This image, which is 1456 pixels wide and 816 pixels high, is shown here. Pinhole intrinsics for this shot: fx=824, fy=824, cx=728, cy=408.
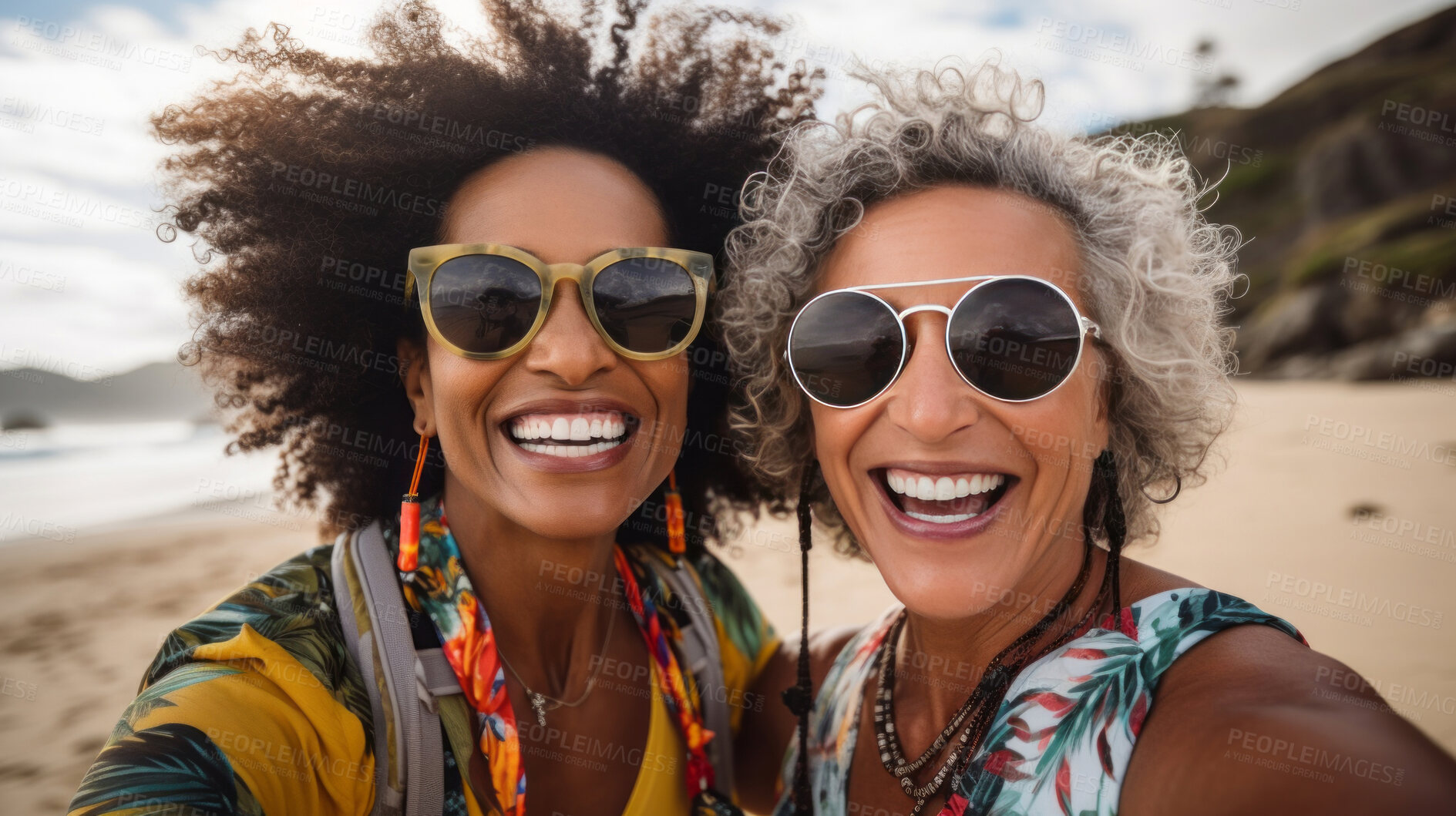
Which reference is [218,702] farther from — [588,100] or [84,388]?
[84,388]

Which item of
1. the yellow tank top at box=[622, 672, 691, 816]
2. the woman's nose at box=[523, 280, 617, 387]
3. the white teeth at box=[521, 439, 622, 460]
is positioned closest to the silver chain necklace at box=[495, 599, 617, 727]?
the yellow tank top at box=[622, 672, 691, 816]

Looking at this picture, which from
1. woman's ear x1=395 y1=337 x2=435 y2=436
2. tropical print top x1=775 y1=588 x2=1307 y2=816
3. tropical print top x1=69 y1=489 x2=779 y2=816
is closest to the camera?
tropical print top x1=69 y1=489 x2=779 y2=816

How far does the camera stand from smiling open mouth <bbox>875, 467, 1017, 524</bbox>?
83.6 inches

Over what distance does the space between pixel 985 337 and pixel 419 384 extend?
171 centimetres

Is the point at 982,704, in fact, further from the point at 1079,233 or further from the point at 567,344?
the point at 567,344

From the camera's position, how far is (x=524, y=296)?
2.28 meters

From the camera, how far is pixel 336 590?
7.13 feet

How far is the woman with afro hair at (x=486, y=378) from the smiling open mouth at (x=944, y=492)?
28.7 inches

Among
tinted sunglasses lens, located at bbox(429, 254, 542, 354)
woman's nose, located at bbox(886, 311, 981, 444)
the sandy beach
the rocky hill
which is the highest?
the rocky hill

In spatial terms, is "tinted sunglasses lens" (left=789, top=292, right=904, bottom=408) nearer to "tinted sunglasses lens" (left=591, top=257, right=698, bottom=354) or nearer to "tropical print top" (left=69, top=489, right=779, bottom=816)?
"tinted sunglasses lens" (left=591, top=257, right=698, bottom=354)

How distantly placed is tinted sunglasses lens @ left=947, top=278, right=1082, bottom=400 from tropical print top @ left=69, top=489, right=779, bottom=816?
1.53 m

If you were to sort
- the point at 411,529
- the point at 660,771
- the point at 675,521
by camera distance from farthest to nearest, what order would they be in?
the point at 675,521 < the point at 660,771 < the point at 411,529

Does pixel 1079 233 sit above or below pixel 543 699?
above

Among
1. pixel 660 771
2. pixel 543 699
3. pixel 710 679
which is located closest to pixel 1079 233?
pixel 710 679
